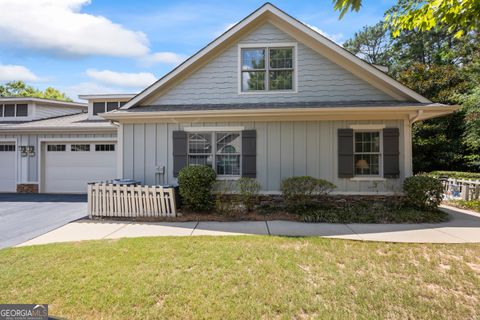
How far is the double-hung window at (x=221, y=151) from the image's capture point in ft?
27.5

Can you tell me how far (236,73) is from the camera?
882 cm

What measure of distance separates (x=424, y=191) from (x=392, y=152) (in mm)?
1378

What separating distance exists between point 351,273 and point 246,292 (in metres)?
1.63

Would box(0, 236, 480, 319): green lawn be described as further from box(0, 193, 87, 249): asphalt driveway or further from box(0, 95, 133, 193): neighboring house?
box(0, 95, 133, 193): neighboring house

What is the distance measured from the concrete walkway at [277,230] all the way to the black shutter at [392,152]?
6.20ft

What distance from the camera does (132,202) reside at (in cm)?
720

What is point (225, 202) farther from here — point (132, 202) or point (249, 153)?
point (132, 202)

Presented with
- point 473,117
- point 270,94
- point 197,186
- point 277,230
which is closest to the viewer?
point 277,230

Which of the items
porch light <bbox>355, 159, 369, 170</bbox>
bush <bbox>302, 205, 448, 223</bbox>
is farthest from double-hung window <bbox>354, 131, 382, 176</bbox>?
bush <bbox>302, 205, 448, 223</bbox>

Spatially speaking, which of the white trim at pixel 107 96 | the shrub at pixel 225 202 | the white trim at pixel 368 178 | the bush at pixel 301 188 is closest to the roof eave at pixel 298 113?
the white trim at pixel 368 178

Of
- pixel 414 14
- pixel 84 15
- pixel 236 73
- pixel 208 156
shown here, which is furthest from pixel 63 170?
pixel 414 14

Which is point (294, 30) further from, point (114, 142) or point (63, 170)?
point (63, 170)

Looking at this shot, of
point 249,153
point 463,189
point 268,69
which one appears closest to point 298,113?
point 249,153

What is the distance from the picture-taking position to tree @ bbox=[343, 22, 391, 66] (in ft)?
103
